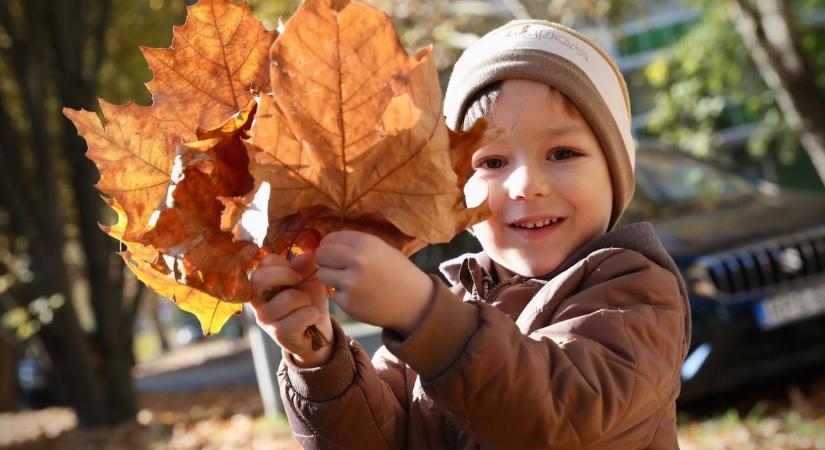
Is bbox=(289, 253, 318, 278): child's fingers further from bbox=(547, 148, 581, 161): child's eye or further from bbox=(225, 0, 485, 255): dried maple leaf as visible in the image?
bbox=(547, 148, 581, 161): child's eye

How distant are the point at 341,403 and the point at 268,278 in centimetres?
48

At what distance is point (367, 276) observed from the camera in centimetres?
135

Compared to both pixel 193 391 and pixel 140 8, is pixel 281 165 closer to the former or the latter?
pixel 140 8

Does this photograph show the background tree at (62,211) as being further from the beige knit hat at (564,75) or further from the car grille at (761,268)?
the beige knit hat at (564,75)

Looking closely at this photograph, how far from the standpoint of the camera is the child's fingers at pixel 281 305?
146 cm

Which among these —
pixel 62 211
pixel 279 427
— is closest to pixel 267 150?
pixel 279 427

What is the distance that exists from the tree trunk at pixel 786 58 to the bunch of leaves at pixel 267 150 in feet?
23.6

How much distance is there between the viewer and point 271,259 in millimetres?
1438

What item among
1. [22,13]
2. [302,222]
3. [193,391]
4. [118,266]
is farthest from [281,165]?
[193,391]

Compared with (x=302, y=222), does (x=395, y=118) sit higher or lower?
higher

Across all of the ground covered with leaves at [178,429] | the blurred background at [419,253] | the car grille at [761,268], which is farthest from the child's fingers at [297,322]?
the ground covered with leaves at [178,429]

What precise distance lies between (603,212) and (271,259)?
786 mm

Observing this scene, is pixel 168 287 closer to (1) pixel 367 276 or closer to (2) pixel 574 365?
(1) pixel 367 276

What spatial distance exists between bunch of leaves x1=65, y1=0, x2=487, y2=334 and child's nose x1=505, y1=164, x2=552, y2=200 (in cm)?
35
